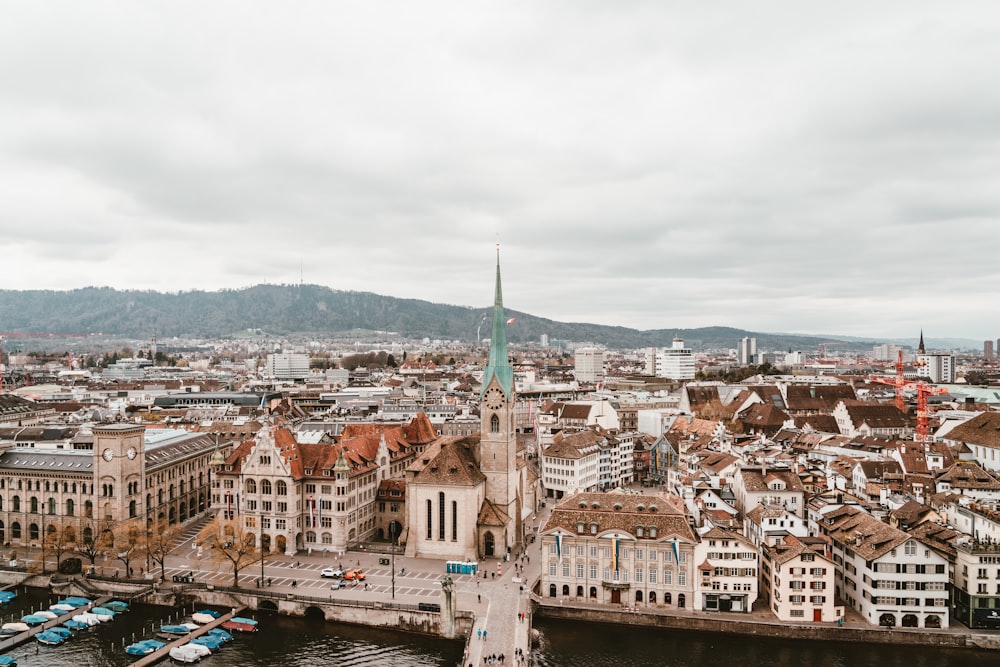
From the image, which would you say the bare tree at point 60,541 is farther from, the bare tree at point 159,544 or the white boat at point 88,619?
the white boat at point 88,619

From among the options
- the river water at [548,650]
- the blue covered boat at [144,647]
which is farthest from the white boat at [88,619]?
the blue covered boat at [144,647]

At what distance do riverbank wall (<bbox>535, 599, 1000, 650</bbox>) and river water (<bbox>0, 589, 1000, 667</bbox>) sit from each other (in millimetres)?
554

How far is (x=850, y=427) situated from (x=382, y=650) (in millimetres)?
109947

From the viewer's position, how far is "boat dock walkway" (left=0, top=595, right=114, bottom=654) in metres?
61.3

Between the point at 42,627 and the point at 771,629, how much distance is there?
5989 centimetres

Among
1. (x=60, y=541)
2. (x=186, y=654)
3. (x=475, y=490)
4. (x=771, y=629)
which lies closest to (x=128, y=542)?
(x=60, y=541)

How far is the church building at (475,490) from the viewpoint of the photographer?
79.2 metres

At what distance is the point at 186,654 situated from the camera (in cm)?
5938

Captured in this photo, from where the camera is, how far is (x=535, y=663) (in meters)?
58.1

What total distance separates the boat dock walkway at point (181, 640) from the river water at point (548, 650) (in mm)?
1056

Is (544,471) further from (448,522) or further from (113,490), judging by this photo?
(113,490)

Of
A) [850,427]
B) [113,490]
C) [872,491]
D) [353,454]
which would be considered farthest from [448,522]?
[850,427]

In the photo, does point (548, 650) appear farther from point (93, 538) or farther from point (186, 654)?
point (93, 538)

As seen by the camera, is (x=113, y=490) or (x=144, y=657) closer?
(x=144, y=657)
